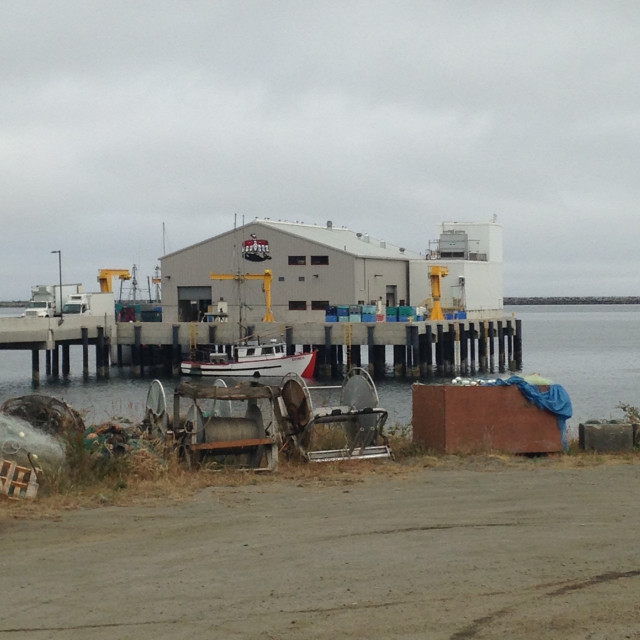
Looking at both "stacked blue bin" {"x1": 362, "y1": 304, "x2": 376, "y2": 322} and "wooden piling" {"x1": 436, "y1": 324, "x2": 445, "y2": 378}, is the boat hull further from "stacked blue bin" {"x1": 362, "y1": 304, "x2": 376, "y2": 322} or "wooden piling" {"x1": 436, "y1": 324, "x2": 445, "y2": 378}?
"wooden piling" {"x1": 436, "y1": 324, "x2": 445, "y2": 378}

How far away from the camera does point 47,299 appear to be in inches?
3228

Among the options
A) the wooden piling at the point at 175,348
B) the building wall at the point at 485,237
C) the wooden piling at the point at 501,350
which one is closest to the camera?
the wooden piling at the point at 175,348

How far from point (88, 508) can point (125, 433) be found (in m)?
3.38

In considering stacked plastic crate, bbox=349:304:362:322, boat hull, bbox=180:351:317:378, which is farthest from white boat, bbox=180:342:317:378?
stacked plastic crate, bbox=349:304:362:322

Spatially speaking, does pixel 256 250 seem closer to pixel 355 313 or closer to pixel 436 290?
pixel 355 313

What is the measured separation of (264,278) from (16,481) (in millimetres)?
59392

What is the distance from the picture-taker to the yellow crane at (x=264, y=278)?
2849 inches

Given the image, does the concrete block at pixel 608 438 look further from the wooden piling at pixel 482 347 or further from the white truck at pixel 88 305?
the white truck at pixel 88 305

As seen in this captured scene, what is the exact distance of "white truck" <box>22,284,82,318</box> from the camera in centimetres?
7600

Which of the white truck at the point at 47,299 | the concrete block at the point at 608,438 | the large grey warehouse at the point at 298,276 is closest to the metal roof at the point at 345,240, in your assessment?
the large grey warehouse at the point at 298,276

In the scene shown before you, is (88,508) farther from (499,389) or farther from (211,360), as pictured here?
(211,360)

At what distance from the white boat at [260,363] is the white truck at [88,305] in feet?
43.5

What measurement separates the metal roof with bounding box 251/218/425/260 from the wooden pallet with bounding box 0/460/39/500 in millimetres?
60005

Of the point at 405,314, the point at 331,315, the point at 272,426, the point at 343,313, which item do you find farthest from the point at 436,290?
the point at 272,426
